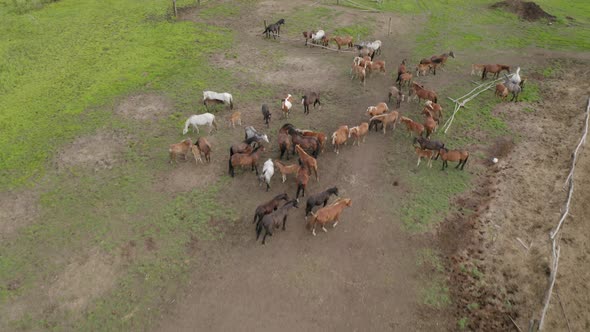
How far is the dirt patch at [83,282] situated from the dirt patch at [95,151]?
466 centimetres

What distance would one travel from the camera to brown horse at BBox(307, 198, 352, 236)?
11.9 metres

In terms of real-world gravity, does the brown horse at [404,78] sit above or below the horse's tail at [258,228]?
above

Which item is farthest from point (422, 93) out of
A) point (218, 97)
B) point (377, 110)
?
point (218, 97)

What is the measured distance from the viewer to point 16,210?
1282 cm

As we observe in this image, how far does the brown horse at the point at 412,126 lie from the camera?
16000mm

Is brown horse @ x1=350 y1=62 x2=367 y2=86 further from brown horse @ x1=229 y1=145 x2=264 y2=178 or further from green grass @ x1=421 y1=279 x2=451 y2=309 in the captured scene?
green grass @ x1=421 y1=279 x2=451 y2=309

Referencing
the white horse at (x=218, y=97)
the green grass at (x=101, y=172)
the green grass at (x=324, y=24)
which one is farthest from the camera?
the green grass at (x=324, y=24)

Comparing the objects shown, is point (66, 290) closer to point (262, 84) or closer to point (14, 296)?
point (14, 296)

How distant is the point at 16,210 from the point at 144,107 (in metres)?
7.20

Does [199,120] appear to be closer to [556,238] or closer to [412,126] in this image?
[412,126]

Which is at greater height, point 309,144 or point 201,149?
point 309,144

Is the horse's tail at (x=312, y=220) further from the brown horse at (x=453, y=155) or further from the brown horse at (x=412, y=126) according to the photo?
the brown horse at (x=412, y=126)

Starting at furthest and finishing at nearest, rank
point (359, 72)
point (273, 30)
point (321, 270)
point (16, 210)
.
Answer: point (273, 30) → point (359, 72) → point (16, 210) → point (321, 270)

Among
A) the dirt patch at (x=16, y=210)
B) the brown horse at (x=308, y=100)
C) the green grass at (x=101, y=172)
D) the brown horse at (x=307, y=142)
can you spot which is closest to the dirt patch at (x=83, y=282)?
the green grass at (x=101, y=172)
